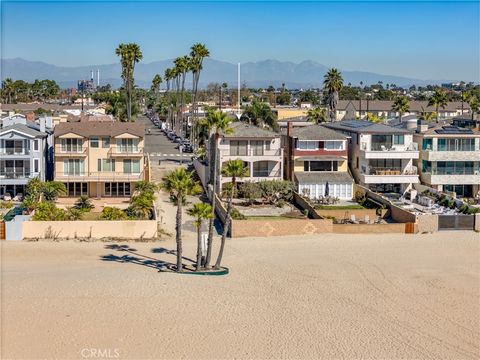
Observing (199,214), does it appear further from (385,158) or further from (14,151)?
(385,158)

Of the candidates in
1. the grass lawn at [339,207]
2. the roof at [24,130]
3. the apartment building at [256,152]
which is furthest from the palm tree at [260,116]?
the roof at [24,130]

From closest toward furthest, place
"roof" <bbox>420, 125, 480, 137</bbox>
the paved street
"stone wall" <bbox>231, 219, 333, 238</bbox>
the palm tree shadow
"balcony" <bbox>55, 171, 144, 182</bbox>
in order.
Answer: the palm tree shadow → "stone wall" <bbox>231, 219, 333, 238</bbox> → "balcony" <bbox>55, 171, 144, 182</bbox> → "roof" <bbox>420, 125, 480, 137</bbox> → the paved street

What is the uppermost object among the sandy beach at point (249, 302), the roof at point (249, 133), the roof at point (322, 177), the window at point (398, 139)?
the roof at point (249, 133)

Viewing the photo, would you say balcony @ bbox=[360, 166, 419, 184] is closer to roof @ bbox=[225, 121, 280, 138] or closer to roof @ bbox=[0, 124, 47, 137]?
roof @ bbox=[225, 121, 280, 138]

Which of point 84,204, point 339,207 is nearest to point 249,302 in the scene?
point 339,207

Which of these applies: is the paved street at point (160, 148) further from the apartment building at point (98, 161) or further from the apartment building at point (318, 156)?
the apartment building at point (318, 156)

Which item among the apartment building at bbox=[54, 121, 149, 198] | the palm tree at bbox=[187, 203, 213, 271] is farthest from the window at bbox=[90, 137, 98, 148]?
the palm tree at bbox=[187, 203, 213, 271]

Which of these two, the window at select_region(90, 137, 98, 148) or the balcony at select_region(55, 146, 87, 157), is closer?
the balcony at select_region(55, 146, 87, 157)
